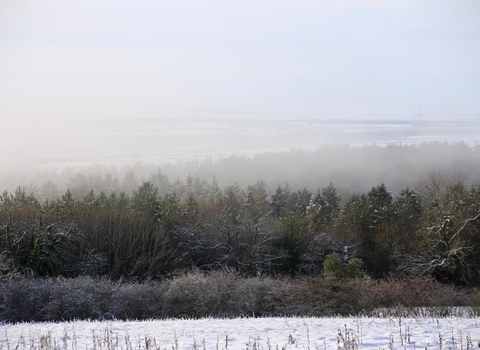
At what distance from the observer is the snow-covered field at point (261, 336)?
1062 cm

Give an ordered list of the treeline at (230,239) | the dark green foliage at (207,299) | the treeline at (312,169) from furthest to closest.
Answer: the treeline at (312,169) < the treeline at (230,239) < the dark green foliage at (207,299)

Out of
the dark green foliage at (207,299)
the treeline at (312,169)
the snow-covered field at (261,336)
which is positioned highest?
the snow-covered field at (261,336)

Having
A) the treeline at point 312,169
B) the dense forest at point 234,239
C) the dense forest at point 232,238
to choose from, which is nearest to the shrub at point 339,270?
the dense forest at point 234,239

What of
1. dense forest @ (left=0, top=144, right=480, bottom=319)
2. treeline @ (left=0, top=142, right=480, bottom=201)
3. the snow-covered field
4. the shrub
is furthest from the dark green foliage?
treeline @ (left=0, top=142, right=480, bottom=201)

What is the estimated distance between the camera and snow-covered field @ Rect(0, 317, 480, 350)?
34.8ft

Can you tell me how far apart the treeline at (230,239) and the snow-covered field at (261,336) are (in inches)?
947

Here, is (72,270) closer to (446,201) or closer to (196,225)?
(196,225)

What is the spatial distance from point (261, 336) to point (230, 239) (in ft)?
122

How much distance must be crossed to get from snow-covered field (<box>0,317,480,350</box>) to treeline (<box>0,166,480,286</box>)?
947 inches

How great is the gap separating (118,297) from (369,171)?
169 metres

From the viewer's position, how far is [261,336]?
42.8 ft

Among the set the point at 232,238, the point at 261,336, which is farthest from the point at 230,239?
the point at 261,336

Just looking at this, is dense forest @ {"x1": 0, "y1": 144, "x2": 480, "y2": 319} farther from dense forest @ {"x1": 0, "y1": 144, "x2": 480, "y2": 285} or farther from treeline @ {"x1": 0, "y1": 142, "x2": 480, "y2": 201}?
treeline @ {"x1": 0, "y1": 142, "x2": 480, "y2": 201}

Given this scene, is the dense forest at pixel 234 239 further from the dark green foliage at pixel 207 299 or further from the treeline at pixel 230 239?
the dark green foliage at pixel 207 299
